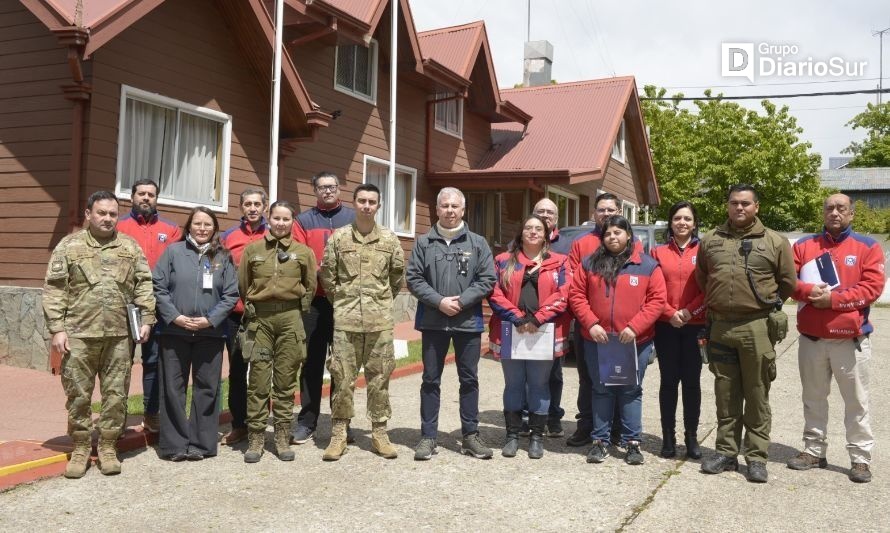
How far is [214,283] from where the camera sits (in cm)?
596

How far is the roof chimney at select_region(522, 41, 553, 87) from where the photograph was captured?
27625mm

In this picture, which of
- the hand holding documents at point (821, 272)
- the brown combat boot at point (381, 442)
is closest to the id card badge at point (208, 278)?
the brown combat boot at point (381, 442)

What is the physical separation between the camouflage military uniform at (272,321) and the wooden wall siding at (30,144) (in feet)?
16.5

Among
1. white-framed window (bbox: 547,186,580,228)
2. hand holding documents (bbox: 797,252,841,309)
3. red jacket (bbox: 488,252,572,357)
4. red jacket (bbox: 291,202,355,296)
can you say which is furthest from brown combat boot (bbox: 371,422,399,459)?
white-framed window (bbox: 547,186,580,228)

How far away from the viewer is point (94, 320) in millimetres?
5516

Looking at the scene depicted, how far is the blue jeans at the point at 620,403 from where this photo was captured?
19.4 ft

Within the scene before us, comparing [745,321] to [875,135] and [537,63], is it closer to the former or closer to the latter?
[537,63]

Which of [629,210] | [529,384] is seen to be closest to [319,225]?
[529,384]

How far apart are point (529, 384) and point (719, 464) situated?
4.94ft

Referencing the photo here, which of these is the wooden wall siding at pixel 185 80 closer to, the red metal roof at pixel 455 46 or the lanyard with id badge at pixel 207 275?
the lanyard with id badge at pixel 207 275

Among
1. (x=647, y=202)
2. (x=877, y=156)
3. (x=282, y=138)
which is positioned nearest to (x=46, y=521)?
(x=282, y=138)

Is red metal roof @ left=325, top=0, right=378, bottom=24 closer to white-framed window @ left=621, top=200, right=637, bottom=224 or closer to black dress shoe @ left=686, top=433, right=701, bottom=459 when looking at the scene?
black dress shoe @ left=686, top=433, right=701, bottom=459

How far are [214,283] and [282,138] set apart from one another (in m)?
7.14

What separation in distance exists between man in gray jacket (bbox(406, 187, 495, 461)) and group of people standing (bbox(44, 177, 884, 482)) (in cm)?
1
